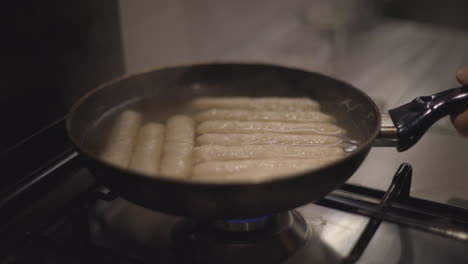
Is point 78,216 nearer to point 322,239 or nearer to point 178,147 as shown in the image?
point 178,147

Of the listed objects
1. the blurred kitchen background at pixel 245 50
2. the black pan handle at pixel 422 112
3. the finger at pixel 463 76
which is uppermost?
the finger at pixel 463 76

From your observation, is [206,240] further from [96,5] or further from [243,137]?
[96,5]

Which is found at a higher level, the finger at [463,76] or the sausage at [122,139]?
the finger at [463,76]

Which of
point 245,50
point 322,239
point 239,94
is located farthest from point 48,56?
point 245,50

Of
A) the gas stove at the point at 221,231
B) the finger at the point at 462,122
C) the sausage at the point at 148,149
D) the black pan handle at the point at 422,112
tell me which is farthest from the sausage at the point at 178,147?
the finger at the point at 462,122

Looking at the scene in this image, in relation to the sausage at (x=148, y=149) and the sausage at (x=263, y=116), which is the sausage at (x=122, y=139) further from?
the sausage at (x=263, y=116)

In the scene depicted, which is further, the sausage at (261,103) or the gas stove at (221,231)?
the sausage at (261,103)
